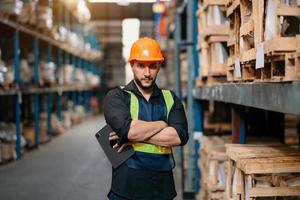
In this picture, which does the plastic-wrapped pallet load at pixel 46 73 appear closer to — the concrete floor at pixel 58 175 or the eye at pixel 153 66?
the concrete floor at pixel 58 175

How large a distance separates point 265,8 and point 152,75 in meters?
0.95

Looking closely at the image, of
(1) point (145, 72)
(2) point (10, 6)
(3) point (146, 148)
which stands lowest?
(3) point (146, 148)

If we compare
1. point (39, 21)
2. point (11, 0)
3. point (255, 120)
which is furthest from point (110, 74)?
point (255, 120)

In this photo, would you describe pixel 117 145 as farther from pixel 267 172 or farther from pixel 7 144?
pixel 7 144

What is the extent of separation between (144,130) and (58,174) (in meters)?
4.55

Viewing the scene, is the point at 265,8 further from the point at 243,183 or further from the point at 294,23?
the point at 243,183

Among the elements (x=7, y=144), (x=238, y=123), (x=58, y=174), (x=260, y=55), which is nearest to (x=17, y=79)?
(x=7, y=144)

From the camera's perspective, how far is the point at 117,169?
3.14m

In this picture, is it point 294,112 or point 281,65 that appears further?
point 281,65

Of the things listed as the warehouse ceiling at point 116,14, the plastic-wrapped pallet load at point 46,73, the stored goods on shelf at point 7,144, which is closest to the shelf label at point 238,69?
the stored goods on shelf at point 7,144

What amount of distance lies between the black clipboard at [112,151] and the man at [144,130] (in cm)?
4

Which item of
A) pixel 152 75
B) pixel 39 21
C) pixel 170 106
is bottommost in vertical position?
pixel 170 106

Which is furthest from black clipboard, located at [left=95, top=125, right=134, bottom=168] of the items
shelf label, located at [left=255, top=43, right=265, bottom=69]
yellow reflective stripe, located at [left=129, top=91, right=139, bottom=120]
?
shelf label, located at [left=255, top=43, right=265, bottom=69]

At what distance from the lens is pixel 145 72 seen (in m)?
3.14
